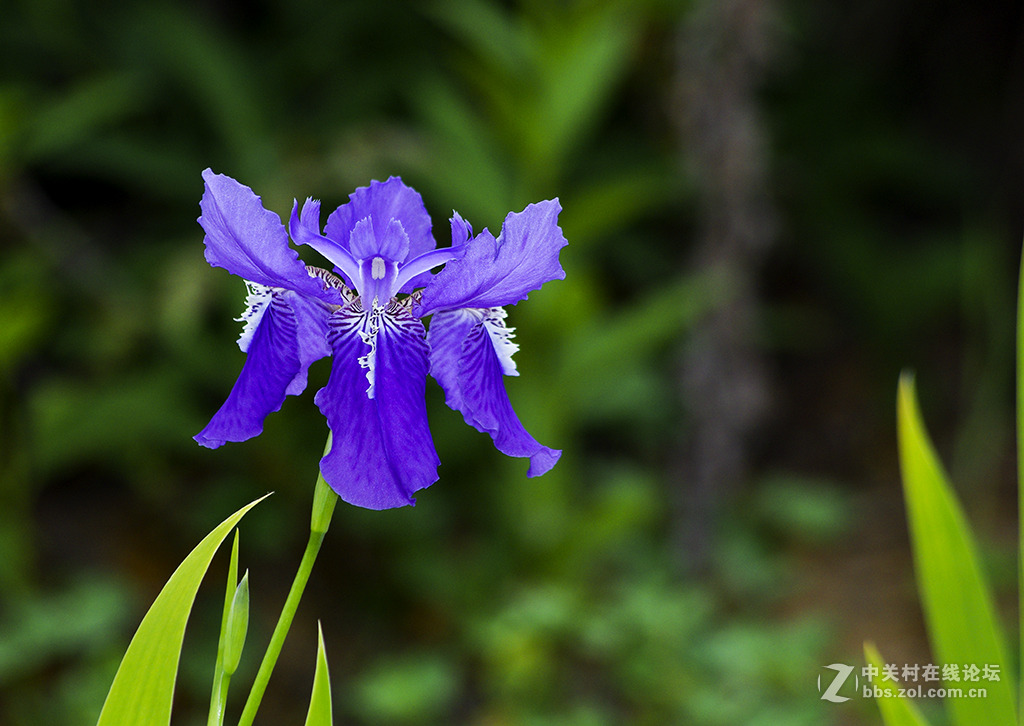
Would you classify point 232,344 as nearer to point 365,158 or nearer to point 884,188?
point 365,158

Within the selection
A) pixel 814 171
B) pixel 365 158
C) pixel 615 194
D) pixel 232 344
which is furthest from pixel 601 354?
pixel 814 171

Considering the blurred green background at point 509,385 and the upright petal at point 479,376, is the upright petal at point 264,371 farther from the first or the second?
the blurred green background at point 509,385

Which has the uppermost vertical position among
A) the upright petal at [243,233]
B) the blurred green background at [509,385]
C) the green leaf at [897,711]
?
the blurred green background at [509,385]

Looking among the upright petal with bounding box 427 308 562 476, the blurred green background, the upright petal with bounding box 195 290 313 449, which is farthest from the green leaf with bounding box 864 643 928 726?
the blurred green background

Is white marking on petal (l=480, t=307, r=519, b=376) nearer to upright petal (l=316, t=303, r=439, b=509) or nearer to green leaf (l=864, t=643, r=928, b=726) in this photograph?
upright petal (l=316, t=303, r=439, b=509)

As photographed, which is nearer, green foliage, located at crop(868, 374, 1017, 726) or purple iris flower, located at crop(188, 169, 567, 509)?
purple iris flower, located at crop(188, 169, 567, 509)

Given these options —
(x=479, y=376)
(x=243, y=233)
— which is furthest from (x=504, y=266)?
(x=243, y=233)

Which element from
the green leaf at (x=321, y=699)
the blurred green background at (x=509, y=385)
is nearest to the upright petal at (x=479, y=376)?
the green leaf at (x=321, y=699)
